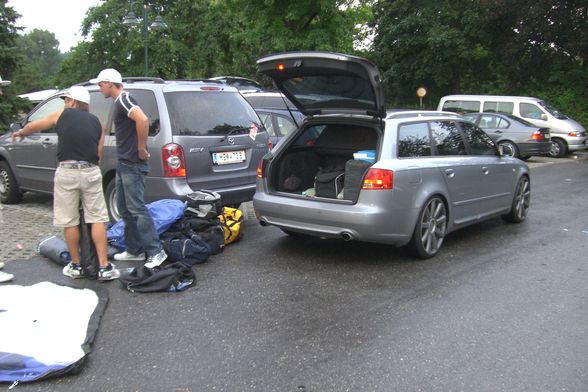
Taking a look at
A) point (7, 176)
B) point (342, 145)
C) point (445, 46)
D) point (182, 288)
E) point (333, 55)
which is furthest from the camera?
point (445, 46)

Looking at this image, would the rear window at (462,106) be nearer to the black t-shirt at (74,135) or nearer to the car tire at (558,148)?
the car tire at (558,148)

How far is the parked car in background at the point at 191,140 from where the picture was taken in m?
6.13

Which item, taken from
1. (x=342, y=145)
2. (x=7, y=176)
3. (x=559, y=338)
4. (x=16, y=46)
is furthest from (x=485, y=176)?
(x=16, y=46)

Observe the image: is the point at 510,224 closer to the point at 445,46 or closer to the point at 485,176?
the point at 485,176

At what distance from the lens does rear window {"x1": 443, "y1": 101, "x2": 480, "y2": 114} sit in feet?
61.0

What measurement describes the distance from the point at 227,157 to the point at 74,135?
214 cm

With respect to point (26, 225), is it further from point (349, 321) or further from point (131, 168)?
point (349, 321)

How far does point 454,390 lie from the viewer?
3.13 m

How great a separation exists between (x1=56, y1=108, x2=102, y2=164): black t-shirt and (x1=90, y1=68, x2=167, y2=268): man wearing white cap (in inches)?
13.6

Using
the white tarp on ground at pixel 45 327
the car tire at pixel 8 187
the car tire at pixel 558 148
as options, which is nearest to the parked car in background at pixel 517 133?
the car tire at pixel 558 148

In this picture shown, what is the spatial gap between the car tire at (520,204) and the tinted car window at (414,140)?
2.14 metres

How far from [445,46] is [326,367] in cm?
2547

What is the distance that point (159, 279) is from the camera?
4.80 meters

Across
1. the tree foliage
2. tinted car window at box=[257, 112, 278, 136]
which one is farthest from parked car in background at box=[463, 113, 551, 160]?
tinted car window at box=[257, 112, 278, 136]
